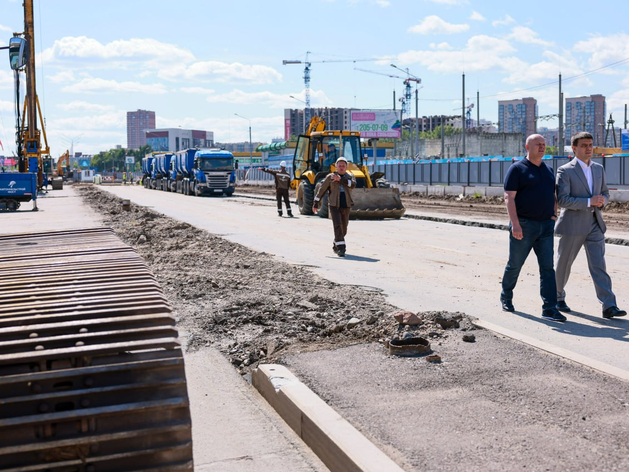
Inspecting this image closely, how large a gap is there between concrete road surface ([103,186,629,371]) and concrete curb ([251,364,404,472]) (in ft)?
8.59

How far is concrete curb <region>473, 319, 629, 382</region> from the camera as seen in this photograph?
18.3 feet

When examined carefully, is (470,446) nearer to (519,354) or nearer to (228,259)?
(519,354)

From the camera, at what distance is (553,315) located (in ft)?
26.5

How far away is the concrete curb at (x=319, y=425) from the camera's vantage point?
4.08 meters

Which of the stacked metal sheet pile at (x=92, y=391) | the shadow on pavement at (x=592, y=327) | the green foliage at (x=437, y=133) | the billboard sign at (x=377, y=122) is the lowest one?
the shadow on pavement at (x=592, y=327)

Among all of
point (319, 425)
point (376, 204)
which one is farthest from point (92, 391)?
point (376, 204)

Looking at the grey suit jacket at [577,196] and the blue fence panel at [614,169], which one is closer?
the grey suit jacket at [577,196]

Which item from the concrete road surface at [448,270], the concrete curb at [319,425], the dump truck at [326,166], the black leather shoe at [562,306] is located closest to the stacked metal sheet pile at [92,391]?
the concrete curb at [319,425]

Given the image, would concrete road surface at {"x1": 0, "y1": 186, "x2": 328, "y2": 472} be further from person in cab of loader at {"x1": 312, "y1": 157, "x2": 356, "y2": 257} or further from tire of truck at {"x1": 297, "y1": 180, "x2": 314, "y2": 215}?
tire of truck at {"x1": 297, "y1": 180, "x2": 314, "y2": 215}

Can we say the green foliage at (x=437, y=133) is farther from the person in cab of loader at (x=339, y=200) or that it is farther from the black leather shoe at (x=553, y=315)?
the black leather shoe at (x=553, y=315)

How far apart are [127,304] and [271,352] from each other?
3283 mm

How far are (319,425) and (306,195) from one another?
2141 cm

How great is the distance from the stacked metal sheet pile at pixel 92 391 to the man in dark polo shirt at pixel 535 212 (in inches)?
214

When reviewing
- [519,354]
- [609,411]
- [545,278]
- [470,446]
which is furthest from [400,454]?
[545,278]
